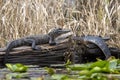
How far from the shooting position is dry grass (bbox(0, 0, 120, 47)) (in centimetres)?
855

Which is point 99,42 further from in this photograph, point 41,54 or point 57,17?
point 57,17

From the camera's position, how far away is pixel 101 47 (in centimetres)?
646

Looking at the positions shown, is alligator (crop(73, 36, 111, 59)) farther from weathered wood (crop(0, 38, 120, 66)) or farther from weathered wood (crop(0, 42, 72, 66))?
weathered wood (crop(0, 42, 72, 66))

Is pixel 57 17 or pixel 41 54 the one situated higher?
pixel 57 17

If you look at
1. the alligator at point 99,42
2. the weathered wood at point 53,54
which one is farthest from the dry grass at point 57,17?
the weathered wood at point 53,54

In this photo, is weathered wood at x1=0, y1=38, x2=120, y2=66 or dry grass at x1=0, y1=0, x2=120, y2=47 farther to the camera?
dry grass at x1=0, y1=0, x2=120, y2=47

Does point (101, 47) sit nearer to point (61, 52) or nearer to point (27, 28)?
point (61, 52)

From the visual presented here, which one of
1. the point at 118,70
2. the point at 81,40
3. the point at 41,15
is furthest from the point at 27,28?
the point at 118,70

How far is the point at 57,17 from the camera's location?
8.73 m

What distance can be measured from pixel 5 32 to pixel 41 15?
849mm

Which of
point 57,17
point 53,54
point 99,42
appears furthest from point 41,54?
point 57,17

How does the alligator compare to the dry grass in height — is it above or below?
below

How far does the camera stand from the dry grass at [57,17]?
8555mm

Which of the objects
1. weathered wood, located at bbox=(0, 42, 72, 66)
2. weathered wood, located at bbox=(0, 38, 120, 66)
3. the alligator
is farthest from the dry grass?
weathered wood, located at bbox=(0, 42, 72, 66)
